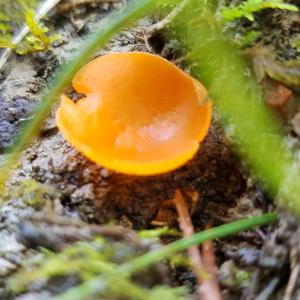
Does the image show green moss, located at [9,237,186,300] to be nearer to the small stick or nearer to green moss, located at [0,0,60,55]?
the small stick

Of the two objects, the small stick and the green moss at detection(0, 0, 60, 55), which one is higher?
the green moss at detection(0, 0, 60, 55)

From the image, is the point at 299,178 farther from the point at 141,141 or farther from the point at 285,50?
the point at 285,50

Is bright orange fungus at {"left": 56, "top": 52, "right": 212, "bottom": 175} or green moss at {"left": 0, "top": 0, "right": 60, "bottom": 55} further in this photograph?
green moss at {"left": 0, "top": 0, "right": 60, "bottom": 55}

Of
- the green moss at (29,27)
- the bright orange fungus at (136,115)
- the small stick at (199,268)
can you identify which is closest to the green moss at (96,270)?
the small stick at (199,268)

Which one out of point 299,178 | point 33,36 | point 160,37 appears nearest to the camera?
point 299,178

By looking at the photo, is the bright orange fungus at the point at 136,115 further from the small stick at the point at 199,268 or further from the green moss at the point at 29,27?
the green moss at the point at 29,27

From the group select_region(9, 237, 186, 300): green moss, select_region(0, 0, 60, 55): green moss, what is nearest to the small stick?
select_region(9, 237, 186, 300): green moss

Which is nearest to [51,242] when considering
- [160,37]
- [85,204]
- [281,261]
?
[85,204]

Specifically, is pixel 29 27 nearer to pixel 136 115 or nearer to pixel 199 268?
pixel 136 115
